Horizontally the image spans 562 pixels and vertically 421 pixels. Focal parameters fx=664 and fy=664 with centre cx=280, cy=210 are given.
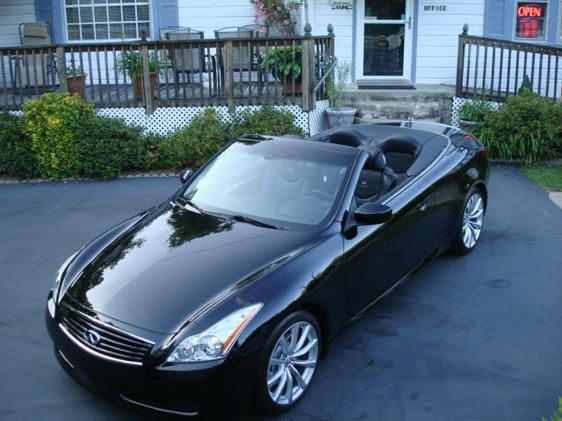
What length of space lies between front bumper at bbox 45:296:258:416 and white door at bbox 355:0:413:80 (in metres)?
9.84

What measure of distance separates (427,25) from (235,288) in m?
9.76

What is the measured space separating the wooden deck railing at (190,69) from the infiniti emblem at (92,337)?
23.4 feet

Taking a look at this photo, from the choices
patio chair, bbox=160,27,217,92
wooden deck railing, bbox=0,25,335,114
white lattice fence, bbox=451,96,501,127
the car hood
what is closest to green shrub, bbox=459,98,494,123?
white lattice fence, bbox=451,96,501,127

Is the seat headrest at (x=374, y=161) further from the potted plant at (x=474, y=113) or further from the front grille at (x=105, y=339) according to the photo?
the potted plant at (x=474, y=113)

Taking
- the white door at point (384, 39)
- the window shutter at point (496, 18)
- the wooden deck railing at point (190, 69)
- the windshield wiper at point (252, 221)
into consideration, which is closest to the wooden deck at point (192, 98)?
the wooden deck railing at point (190, 69)

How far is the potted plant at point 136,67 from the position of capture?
34.2ft

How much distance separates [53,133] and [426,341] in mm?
6670

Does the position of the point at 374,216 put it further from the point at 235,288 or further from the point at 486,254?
the point at 486,254

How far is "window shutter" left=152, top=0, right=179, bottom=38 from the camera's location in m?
12.8

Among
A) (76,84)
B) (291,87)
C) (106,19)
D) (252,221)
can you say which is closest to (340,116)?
(291,87)

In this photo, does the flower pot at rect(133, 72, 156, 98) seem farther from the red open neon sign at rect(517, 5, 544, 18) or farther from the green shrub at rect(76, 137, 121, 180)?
the red open neon sign at rect(517, 5, 544, 18)

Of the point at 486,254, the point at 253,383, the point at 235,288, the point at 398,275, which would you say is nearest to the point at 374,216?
the point at 398,275

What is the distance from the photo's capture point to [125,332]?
3.57 meters

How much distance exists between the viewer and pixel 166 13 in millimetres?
12836
